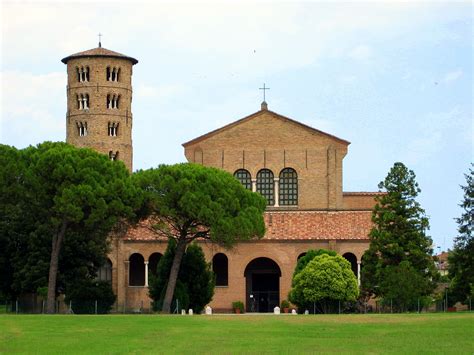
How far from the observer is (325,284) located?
64875 millimetres

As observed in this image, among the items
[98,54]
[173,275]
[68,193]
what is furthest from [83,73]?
[68,193]

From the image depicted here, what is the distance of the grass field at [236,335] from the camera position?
122ft

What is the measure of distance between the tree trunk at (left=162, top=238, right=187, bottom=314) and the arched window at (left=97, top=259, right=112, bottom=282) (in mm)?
14197

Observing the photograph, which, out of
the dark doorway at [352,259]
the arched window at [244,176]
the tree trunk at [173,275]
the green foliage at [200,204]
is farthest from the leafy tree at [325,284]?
the arched window at [244,176]

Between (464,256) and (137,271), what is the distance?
71.1 ft

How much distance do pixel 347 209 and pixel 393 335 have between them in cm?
3728

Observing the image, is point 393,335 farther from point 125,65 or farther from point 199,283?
point 125,65

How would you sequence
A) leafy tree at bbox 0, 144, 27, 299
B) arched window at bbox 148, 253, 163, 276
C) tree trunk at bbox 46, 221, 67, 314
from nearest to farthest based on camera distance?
leafy tree at bbox 0, 144, 27, 299 → tree trunk at bbox 46, 221, 67, 314 → arched window at bbox 148, 253, 163, 276

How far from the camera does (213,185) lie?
212 ft

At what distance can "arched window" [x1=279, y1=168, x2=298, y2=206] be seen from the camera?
261 ft

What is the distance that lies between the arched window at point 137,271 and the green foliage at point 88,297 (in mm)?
9864

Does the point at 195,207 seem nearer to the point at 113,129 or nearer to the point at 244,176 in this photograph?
the point at 244,176

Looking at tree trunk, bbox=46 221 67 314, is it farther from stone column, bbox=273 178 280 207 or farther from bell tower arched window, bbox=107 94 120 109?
bell tower arched window, bbox=107 94 120 109

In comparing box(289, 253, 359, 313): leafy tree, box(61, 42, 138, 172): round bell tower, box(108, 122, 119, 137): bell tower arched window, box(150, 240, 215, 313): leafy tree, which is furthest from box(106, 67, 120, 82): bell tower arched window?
box(289, 253, 359, 313): leafy tree
